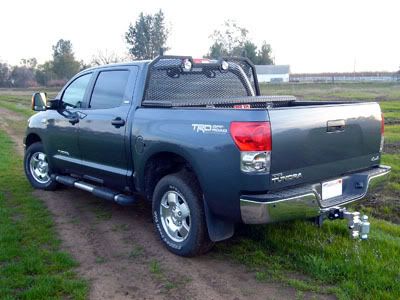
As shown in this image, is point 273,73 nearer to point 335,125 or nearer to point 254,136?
point 335,125

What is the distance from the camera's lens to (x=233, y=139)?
12.6 ft

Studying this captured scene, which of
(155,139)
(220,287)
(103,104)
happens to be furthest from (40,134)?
(220,287)

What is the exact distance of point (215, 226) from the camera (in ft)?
14.1

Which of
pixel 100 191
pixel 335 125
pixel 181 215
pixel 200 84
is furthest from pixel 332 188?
pixel 100 191

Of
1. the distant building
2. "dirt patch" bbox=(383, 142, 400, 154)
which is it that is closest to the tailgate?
"dirt patch" bbox=(383, 142, 400, 154)

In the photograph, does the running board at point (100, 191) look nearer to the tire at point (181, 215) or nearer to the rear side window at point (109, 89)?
the tire at point (181, 215)

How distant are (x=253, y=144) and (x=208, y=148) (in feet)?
1.52

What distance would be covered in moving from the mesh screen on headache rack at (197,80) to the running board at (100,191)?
118cm

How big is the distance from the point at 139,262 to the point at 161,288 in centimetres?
63

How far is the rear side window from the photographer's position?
545 cm

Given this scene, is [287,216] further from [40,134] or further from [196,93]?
[40,134]

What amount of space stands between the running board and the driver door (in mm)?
125

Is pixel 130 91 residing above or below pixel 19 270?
above

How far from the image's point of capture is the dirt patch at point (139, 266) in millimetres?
3889
